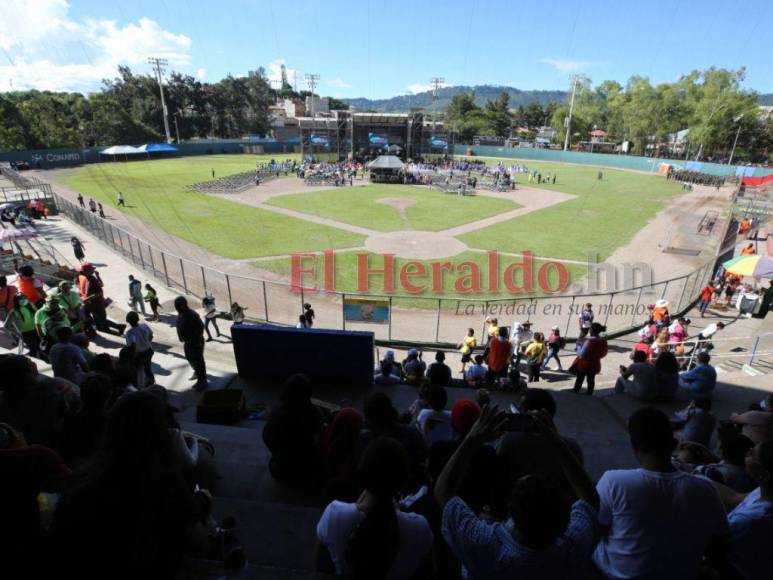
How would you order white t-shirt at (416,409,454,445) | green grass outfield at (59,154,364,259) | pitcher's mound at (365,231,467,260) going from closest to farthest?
white t-shirt at (416,409,454,445), pitcher's mound at (365,231,467,260), green grass outfield at (59,154,364,259)

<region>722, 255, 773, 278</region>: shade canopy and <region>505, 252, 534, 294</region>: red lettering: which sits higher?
<region>722, 255, 773, 278</region>: shade canopy

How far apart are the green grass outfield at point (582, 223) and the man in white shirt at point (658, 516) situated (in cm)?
2162

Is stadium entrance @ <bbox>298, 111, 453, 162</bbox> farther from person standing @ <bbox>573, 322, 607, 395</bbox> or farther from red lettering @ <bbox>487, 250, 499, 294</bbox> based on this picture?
person standing @ <bbox>573, 322, 607, 395</bbox>

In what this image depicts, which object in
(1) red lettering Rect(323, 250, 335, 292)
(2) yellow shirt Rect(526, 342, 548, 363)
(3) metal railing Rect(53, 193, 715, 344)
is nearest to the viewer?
(2) yellow shirt Rect(526, 342, 548, 363)

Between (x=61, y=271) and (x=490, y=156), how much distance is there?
299ft

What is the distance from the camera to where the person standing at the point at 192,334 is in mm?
8086

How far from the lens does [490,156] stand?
A: 95.8 meters

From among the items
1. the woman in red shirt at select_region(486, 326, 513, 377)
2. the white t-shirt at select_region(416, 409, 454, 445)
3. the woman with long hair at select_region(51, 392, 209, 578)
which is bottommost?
the woman in red shirt at select_region(486, 326, 513, 377)

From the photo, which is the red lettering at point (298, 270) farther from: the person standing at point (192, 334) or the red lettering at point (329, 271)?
the person standing at point (192, 334)

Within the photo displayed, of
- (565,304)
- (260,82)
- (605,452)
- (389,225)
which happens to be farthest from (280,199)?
(260,82)

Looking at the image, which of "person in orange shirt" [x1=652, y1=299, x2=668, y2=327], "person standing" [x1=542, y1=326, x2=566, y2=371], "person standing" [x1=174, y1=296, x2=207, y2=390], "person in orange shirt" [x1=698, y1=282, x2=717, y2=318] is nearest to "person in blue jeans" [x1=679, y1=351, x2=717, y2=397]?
"person standing" [x1=542, y1=326, x2=566, y2=371]

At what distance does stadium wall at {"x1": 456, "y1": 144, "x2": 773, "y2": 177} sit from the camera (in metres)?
68.0

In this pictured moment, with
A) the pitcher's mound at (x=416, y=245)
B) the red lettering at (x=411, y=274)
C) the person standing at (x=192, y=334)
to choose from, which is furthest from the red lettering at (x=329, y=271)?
the person standing at (x=192, y=334)

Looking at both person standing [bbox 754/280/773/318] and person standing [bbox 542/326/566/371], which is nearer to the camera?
person standing [bbox 542/326/566/371]
